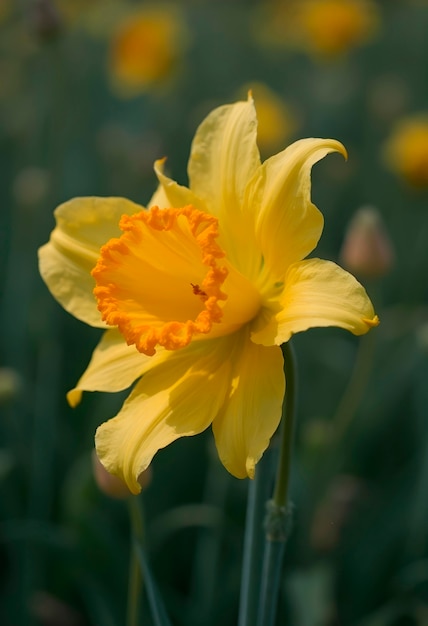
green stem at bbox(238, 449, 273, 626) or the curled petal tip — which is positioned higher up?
the curled petal tip

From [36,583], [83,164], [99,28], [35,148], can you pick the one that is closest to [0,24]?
[99,28]

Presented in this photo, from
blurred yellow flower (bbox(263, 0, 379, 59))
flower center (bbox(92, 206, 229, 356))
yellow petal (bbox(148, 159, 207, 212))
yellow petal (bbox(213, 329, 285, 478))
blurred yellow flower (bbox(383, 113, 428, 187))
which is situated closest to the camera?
yellow petal (bbox(213, 329, 285, 478))

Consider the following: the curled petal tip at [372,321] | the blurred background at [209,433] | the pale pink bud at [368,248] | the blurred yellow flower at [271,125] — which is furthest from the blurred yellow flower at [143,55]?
the curled petal tip at [372,321]

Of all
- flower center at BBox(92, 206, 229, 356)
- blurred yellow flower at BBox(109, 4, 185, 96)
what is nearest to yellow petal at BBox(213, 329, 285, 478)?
flower center at BBox(92, 206, 229, 356)

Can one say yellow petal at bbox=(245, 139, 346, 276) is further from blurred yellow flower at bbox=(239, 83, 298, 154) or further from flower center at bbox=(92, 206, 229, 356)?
blurred yellow flower at bbox=(239, 83, 298, 154)

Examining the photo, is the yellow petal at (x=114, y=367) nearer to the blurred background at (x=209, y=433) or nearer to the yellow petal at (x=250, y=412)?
the yellow petal at (x=250, y=412)

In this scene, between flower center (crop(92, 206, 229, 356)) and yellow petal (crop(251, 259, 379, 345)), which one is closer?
yellow petal (crop(251, 259, 379, 345))

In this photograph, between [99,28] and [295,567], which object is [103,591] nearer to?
[295,567]
